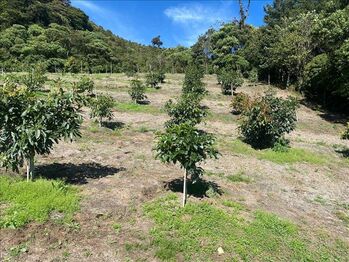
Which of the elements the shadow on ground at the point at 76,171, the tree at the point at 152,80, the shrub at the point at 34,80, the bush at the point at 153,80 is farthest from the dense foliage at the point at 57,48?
the shadow on ground at the point at 76,171

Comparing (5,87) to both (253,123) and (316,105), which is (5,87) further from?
(316,105)

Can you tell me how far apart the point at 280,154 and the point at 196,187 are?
779 centimetres

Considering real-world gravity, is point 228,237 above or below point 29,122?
below

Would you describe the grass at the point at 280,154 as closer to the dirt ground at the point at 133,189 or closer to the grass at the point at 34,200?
the dirt ground at the point at 133,189

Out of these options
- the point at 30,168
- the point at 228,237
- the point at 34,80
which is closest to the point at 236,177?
the point at 228,237

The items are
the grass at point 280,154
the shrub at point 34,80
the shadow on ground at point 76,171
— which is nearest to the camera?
the shadow on ground at point 76,171

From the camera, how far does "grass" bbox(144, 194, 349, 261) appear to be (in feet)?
27.7

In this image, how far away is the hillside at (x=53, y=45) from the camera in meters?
51.9

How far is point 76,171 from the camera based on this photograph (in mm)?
12938

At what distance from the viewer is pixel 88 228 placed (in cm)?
897

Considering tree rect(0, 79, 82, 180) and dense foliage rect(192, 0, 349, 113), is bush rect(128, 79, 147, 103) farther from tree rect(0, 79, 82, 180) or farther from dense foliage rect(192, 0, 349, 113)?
tree rect(0, 79, 82, 180)

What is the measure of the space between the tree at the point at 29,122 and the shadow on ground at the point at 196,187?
11.9ft

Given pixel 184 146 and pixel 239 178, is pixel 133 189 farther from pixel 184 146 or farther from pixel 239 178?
pixel 239 178

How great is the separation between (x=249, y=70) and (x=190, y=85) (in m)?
20.8
